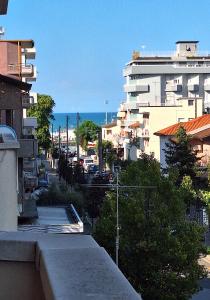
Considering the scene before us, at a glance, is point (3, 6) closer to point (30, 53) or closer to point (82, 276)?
point (82, 276)

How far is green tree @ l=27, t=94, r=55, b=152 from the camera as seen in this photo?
305 feet

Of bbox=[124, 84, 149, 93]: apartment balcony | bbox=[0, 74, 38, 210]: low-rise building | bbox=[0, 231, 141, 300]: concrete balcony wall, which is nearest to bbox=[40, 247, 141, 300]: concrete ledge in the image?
bbox=[0, 231, 141, 300]: concrete balcony wall

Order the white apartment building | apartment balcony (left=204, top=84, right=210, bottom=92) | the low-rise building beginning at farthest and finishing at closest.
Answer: apartment balcony (left=204, top=84, right=210, bottom=92) < the white apartment building < the low-rise building

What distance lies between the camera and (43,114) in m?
94.3

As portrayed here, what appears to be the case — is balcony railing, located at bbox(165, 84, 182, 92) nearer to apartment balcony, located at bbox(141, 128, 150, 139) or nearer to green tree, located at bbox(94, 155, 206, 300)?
apartment balcony, located at bbox(141, 128, 150, 139)

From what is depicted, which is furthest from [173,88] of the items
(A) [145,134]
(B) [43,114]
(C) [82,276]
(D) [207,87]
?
(C) [82,276]

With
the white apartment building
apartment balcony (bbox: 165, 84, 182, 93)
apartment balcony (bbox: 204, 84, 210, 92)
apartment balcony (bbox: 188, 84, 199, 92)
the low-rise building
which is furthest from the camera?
apartment balcony (bbox: 204, 84, 210, 92)

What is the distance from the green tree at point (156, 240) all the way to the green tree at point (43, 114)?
6987 cm

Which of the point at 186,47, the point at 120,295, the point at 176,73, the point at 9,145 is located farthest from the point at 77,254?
the point at 186,47

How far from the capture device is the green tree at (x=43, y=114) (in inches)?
3656

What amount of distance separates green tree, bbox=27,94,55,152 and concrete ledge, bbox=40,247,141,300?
291 feet

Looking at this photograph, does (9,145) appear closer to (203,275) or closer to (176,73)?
(203,275)

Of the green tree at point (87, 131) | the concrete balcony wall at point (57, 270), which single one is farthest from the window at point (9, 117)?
the green tree at point (87, 131)

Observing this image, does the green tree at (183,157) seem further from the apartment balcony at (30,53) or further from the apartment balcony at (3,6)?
the apartment balcony at (3,6)
